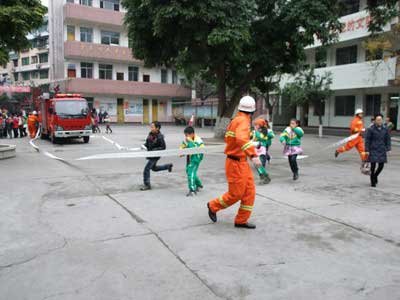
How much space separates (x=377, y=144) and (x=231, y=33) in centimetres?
808

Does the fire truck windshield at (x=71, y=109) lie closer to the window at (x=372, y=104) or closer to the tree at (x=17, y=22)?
the tree at (x=17, y=22)

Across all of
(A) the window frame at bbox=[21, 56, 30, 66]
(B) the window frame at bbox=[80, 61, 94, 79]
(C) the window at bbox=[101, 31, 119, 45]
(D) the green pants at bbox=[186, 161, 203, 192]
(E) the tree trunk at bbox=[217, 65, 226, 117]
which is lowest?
(D) the green pants at bbox=[186, 161, 203, 192]

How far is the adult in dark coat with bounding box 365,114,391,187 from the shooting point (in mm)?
8570

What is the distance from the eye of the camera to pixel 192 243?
5031 mm

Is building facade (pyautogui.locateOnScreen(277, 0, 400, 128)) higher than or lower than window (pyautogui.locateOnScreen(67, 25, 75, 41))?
lower

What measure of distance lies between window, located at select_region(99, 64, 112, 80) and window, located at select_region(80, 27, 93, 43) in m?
2.71

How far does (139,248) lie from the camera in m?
4.85

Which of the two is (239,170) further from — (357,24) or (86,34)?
(86,34)

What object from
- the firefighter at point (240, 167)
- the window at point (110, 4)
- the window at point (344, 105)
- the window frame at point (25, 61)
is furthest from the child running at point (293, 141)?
the window frame at point (25, 61)

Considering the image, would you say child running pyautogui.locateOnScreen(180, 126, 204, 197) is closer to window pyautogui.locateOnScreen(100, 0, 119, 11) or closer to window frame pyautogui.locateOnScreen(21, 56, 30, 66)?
window pyautogui.locateOnScreen(100, 0, 119, 11)

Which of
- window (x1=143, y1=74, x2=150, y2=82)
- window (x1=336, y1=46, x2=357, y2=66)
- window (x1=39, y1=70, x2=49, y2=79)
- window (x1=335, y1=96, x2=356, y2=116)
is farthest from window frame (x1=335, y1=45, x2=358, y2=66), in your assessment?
window (x1=39, y1=70, x2=49, y2=79)

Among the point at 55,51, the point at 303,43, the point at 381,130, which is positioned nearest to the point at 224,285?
the point at 381,130

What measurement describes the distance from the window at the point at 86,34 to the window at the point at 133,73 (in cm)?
495

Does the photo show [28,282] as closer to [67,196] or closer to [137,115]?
[67,196]
